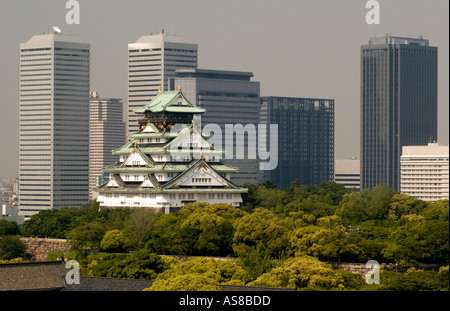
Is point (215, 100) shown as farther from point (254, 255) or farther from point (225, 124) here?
point (254, 255)

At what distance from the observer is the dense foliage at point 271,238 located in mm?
54750

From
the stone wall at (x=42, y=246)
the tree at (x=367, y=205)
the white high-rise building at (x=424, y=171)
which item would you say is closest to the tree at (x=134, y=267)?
the tree at (x=367, y=205)

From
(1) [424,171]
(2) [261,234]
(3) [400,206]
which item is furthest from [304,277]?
(1) [424,171]

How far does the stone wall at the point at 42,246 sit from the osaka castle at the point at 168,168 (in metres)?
8.21

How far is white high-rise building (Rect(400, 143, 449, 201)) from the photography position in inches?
7594

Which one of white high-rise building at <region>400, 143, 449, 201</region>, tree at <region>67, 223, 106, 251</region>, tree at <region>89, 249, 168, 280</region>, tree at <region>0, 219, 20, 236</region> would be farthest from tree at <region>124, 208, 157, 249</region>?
white high-rise building at <region>400, 143, 449, 201</region>

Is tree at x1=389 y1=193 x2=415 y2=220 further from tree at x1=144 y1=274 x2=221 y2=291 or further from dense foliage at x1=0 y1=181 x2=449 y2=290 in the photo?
tree at x1=144 y1=274 x2=221 y2=291

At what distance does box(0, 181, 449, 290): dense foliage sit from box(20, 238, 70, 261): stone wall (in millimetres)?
1196

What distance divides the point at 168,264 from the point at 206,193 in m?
26.8

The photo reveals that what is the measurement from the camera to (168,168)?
8881 centimetres

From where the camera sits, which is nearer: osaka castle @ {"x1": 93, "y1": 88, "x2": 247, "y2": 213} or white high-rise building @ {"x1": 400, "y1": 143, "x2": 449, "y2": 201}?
osaka castle @ {"x1": 93, "y1": 88, "x2": 247, "y2": 213}
